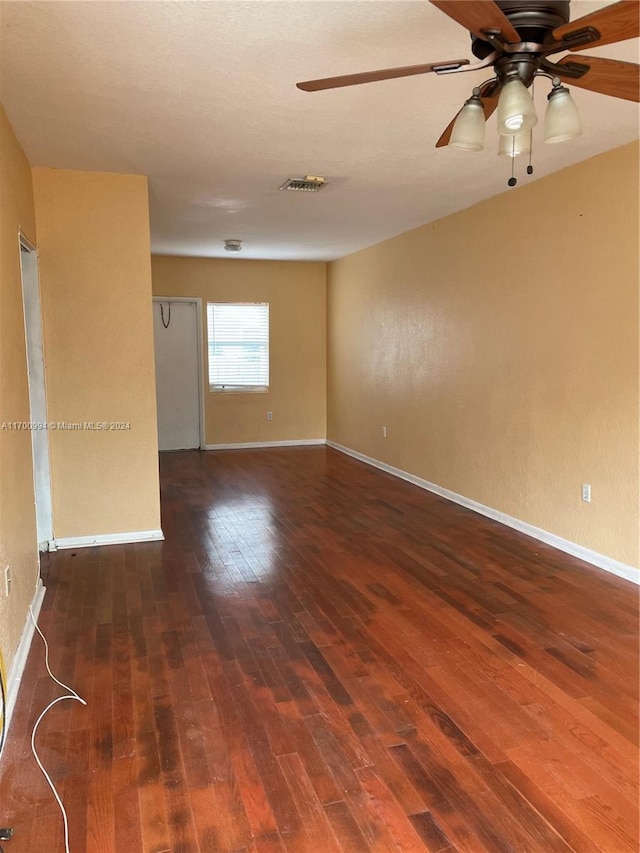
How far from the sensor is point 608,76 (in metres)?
1.74

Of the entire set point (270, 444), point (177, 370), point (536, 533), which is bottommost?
point (536, 533)

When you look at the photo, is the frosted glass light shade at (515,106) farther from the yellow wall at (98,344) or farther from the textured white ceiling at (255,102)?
the yellow wall at (98,344)

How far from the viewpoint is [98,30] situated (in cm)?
204

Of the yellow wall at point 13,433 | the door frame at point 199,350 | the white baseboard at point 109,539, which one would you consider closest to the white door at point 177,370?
the door frame at point 199,350

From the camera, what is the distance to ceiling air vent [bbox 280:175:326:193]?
3.86m

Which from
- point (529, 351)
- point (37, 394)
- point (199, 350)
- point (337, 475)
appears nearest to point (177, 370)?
point (199, 350)

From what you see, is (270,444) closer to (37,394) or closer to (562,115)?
(37,394)

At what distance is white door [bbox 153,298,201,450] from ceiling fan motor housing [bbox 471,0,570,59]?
20.7ft

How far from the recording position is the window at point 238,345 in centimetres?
764

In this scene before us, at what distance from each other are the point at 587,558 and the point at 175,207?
3998mm

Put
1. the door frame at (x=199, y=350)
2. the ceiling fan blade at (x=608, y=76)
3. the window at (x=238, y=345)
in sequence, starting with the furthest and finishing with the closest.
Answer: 1. the window at (x=238, y=345)
2. the door frame at (x=199, y=350)
3. the ceiling fan blade at (x=608, y=76)

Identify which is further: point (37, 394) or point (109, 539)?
point (109, 539)

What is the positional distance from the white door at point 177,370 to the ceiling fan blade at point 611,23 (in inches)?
253

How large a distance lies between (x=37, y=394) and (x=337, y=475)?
10.7 feet
